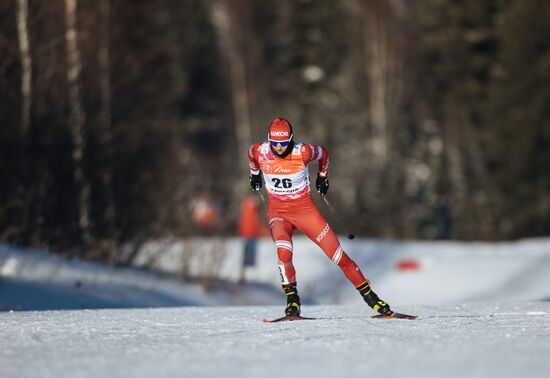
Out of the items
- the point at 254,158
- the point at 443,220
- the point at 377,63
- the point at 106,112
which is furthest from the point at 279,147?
the point at 377,63

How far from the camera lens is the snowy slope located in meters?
7.61

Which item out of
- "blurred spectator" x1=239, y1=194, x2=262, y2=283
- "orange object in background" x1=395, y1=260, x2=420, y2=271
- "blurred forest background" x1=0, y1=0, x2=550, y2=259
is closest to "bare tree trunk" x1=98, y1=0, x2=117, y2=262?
"blurred forest background" x1=0, y1=0, x2=550, y2=259

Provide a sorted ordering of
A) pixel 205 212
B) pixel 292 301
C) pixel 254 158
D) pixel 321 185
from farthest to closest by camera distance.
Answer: pixel 205 212 < pixel 321 185 < pixel 254 158 < pixel 292 301

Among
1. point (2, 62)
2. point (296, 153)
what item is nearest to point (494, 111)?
point (2, 62)

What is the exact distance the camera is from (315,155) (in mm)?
11531

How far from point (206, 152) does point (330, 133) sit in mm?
11569

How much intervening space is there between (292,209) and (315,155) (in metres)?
0.60

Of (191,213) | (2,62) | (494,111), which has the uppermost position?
(494,111)

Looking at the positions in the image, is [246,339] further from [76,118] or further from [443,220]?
[443,220]

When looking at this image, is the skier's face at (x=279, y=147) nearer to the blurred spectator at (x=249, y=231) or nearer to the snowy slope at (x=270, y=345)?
the snowy slope at (x=270, y=345)

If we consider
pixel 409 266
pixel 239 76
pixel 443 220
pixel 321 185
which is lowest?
pixel 321 185

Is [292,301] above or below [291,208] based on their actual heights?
below

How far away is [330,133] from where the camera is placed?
160ft

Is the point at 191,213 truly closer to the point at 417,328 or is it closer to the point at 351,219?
the point at 417,328
